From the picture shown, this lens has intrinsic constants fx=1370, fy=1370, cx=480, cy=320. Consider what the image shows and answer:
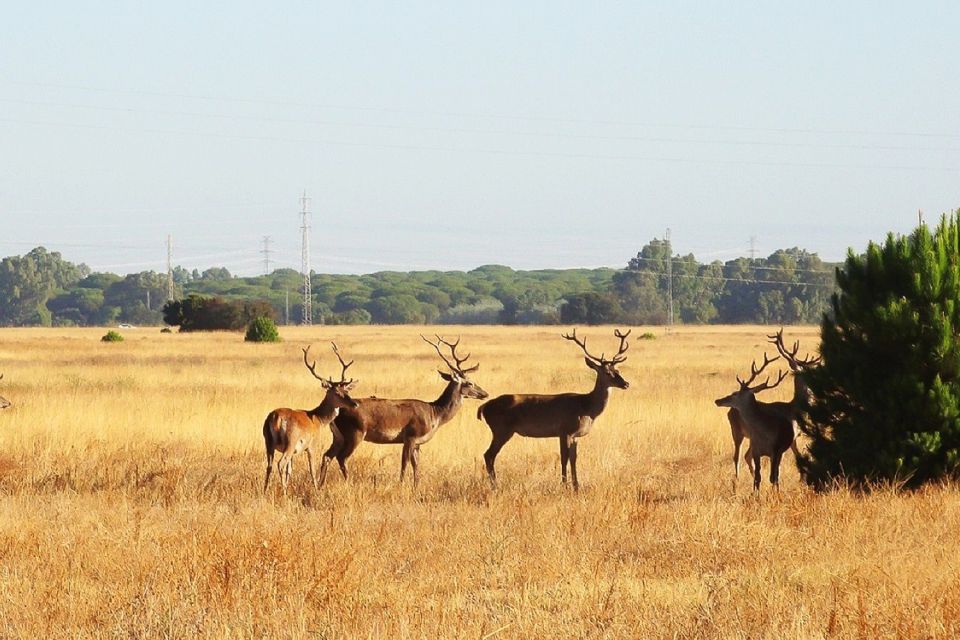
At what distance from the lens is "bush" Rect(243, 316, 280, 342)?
163 ft

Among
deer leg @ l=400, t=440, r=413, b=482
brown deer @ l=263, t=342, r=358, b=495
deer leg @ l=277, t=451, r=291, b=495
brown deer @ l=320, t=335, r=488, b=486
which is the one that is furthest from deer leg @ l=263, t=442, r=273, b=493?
deer leg @ l=400, t=440, r=413, b=482

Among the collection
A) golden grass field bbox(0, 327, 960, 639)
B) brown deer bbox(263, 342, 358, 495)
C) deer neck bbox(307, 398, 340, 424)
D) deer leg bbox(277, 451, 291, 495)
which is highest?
deer neck bbox(307, 398, 340, 424)

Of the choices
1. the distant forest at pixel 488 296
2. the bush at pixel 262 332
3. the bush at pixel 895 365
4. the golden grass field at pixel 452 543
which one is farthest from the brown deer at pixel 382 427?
the distant forest at pixel 488 296

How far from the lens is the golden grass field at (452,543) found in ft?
25.0

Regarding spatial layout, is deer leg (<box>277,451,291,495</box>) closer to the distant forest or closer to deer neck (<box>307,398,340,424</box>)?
deer neck (<box>307,398,340,424</box>)

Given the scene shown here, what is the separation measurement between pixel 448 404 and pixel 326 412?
4.83ft

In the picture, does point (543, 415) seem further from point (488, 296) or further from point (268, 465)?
point (488, 296)

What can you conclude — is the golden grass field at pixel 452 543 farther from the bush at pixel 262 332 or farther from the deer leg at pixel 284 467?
the bush at pixel 262 332

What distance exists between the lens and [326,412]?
567 inches

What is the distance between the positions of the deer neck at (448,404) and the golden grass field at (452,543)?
0.65 m

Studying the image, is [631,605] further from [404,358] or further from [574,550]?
[404,358]

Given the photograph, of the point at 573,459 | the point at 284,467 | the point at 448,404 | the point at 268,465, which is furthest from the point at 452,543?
the point at 448,404

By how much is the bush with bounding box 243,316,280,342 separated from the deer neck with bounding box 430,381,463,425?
35.0 metres

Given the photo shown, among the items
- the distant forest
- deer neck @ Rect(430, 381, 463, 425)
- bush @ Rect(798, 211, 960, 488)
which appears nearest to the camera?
bush @ Rect(798, 211, 960, 488)
